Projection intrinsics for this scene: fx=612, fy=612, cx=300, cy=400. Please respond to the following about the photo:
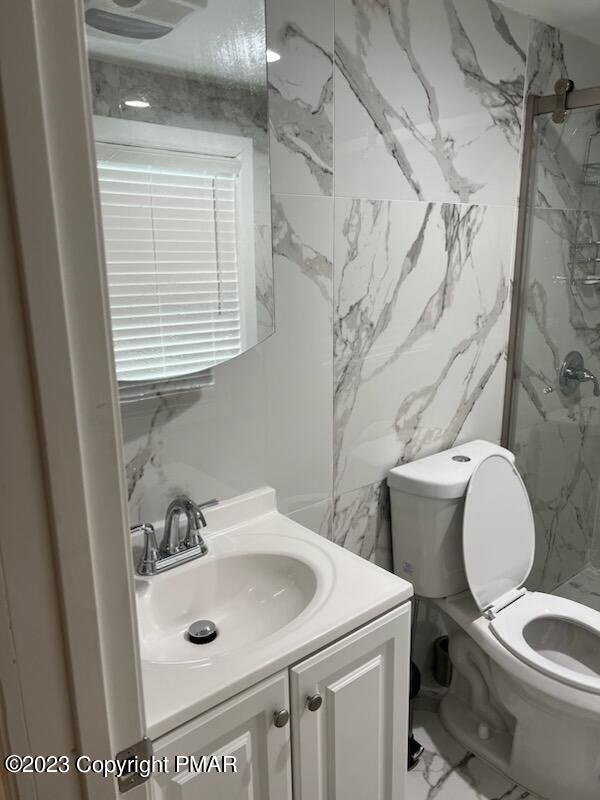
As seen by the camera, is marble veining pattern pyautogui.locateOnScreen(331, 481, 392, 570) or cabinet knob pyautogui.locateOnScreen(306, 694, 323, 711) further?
marble veining pattern pyautogui.locateOnScreen(331, 481, 392, 570)

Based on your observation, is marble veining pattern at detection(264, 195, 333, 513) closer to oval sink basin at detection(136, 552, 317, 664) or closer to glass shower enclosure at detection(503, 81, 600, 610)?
oval sink basin at detection(136, 552, 317, 664)

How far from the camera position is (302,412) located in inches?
64.4

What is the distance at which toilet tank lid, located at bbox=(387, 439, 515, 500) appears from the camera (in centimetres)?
177

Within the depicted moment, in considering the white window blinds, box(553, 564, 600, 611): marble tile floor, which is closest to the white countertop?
the white window blinds

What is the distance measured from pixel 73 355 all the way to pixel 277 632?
77 cm

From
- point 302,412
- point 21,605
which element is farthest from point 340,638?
point 21,605

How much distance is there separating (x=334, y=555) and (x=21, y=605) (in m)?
0.91

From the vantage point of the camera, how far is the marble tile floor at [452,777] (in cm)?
180

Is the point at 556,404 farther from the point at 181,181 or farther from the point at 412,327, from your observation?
the point at 181,181

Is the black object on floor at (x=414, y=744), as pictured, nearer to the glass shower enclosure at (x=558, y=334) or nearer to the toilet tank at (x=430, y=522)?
the toilet tank at (x=430, y=522)

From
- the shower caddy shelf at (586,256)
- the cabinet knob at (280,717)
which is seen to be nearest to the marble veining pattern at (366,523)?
the cabinet knob at (280,717)

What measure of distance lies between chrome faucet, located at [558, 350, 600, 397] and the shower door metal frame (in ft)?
0.97

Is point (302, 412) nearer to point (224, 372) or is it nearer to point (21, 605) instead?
point (224, 372)

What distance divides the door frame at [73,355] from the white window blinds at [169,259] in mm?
714
